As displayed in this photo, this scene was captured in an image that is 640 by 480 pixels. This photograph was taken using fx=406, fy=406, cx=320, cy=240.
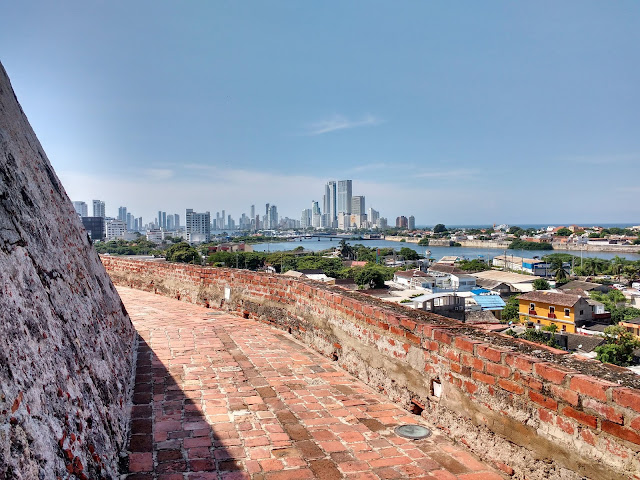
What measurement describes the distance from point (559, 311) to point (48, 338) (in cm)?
3639

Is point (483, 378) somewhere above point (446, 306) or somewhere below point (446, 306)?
above

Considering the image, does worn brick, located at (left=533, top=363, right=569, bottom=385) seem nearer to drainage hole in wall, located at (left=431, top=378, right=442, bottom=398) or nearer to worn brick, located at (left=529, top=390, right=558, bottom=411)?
worn brick, located at (left=529, top=390, right=558, bottom=411)

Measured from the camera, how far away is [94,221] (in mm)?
39844

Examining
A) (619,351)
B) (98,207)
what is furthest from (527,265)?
(98,207)

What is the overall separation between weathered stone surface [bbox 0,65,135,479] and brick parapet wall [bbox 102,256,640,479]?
1.98 meters

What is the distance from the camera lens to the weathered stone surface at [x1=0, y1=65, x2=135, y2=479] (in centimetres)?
137

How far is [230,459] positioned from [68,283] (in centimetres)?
147

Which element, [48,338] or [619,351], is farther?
[619,351]

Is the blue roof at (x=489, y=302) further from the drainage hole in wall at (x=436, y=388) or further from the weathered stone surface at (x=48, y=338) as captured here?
the weathered stone surface at (x=48, y=338)

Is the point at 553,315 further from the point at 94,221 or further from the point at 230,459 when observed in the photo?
the point at 94,221

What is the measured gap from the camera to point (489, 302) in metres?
37.9

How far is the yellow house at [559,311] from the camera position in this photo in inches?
1238

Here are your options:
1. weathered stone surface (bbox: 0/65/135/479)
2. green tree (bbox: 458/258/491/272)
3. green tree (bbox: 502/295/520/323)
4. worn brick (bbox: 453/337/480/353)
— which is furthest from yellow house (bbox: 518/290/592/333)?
weathered stone surface (bbox: 0/65/135/479)

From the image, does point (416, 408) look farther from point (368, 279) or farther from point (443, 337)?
point (368, 279)
